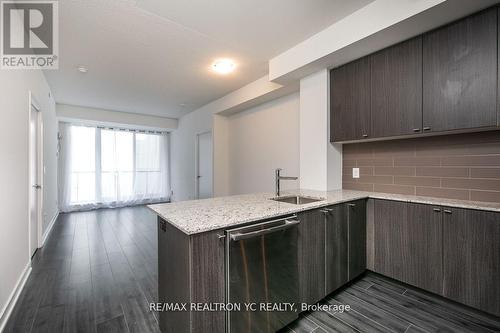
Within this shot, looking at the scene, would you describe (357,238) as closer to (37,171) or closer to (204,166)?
(204,166)

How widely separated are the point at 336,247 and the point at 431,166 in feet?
4.29

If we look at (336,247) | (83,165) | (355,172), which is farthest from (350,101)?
(83,165)

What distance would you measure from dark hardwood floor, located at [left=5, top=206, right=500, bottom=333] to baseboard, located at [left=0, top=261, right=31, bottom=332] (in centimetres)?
4

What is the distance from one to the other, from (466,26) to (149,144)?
7.31 m

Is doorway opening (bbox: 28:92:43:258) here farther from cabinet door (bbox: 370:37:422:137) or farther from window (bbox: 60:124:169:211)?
cabinet door (bbox: 370:37:422:137)

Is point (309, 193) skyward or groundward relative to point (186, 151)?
groundward

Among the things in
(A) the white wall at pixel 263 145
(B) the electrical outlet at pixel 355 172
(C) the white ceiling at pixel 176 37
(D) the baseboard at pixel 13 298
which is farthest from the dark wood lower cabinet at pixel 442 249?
(D) the baseboard at pixel 13 298

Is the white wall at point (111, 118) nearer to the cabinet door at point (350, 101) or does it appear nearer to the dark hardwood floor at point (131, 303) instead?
the dark hardwood floor at point (131, 303)

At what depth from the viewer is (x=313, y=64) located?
259cm

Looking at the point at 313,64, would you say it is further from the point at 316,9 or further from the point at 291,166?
the point at 291,166

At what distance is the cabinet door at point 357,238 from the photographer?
7.16 ft

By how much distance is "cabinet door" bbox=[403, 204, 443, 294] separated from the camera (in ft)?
6.26

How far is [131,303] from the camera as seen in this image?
199 centimetres

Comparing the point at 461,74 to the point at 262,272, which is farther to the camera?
the point at 461,74
